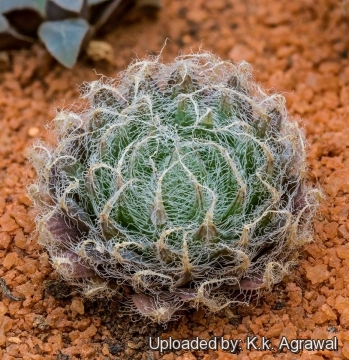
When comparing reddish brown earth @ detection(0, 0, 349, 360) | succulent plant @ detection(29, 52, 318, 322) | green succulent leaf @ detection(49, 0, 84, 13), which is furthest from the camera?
green succulent leaf @ detection(49, 0, 84, 13)

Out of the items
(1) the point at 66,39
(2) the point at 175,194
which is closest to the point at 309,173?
(2) the point at 175,194

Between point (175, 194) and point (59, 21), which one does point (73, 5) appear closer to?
point (59, 21)

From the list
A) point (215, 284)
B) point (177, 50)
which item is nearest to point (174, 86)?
point (215, 284)

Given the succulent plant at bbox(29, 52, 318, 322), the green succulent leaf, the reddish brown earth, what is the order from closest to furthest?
the succulent plant at bbox(29, 52, 318, 322)
the reddish brown earth
the green succulent leaf

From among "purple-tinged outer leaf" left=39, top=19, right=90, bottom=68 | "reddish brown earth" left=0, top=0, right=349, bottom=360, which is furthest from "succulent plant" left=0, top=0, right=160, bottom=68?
"reddish brown earth" left=0, top=0, right=349, bottom=360

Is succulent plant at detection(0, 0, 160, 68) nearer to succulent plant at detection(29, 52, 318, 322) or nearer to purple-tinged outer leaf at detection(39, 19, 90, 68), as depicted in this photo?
purple-tinged outer leaf at detection(39, 19, 90, 68)

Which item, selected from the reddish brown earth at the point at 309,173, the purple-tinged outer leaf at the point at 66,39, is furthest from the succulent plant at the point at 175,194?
the purple-tinged outer leaf at the point at 66,39

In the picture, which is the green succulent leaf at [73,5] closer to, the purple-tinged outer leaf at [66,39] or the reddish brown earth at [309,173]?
the purple-tinged outer leaf at [66,39]
